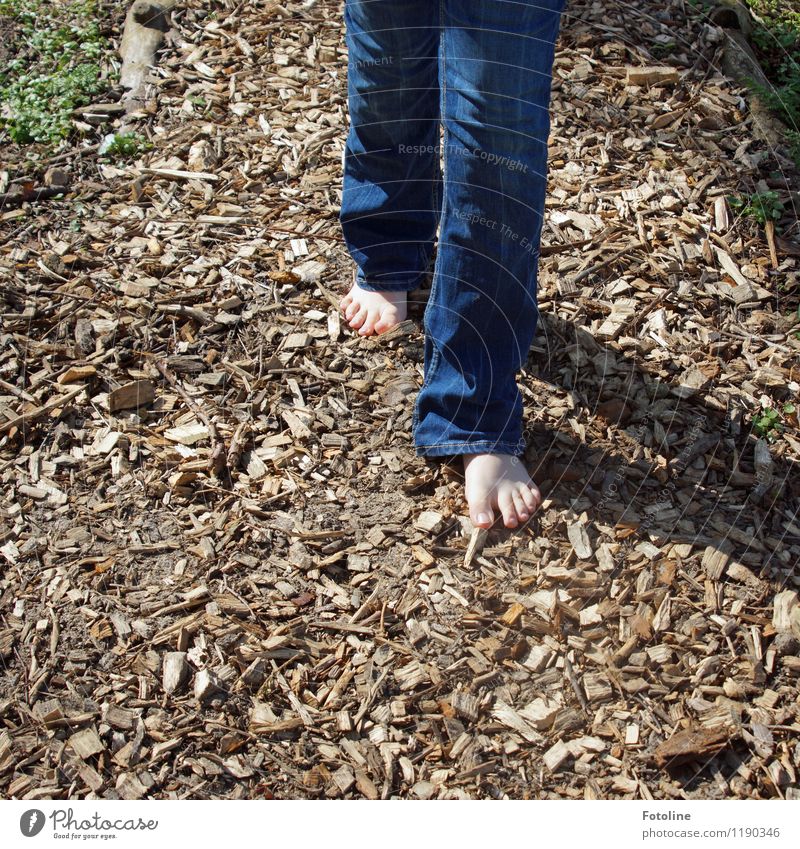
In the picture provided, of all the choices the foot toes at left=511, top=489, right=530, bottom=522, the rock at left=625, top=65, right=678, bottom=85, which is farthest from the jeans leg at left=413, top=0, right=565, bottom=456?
the rock at left=625, top=65, right=678, bottom=85

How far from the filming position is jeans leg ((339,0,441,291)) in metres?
2.13

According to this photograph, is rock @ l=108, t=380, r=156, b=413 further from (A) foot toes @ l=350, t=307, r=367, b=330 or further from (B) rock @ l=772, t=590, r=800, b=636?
(B) rock @ l=772, t=590, r=800, b=636

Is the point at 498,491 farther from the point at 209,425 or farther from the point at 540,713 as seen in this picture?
the point at 209,425

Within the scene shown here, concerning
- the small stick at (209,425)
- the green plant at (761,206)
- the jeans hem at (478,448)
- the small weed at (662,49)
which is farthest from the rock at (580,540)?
the small weed at (662,49)

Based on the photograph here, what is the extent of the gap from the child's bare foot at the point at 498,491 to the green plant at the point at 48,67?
215 centimetres

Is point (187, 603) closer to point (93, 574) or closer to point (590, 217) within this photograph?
point (93, 574)

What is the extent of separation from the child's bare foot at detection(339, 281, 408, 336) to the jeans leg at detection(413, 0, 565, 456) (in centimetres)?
39

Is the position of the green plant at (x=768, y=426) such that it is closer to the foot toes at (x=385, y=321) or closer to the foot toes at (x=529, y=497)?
the foot toes at (x=529, y=497)

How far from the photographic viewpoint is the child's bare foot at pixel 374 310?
8.25 feet

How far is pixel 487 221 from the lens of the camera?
187 cm

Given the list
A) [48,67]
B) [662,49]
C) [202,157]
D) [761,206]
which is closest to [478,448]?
[761,206]

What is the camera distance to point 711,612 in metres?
1.97

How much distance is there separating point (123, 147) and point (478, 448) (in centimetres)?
187

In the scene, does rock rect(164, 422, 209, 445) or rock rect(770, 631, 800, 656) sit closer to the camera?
rock rect(770, 631, 800, 656)
